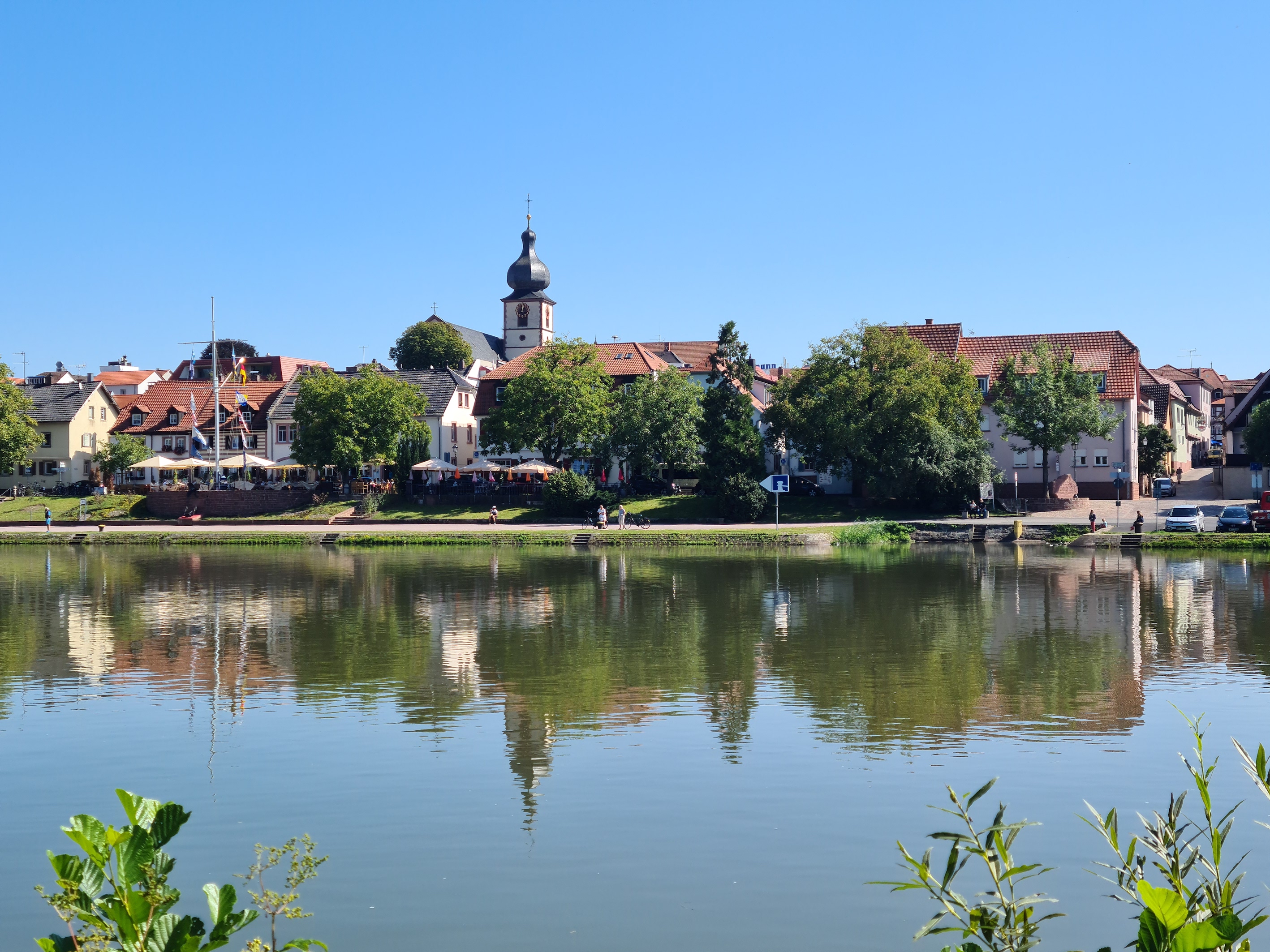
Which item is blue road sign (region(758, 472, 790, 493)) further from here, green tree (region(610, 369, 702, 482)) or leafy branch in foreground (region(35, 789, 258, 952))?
leafy branch in foreground (region(35, 789, 258, 952))

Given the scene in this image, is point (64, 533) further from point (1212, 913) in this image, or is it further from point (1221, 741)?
point (1212, 913)

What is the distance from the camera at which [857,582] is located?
A: 43031 millimetres

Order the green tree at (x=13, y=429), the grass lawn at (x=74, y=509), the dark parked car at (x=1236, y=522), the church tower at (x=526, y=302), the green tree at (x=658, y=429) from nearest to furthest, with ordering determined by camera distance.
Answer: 1. the dark parked car at (x=1236, y=522)
2. the grass lawn at (x=74, y=509)
3. the green tree at (x=658, y=429)
4. the green tree at (x=13, y=429)
5. the church tower at (x=526, y=302)

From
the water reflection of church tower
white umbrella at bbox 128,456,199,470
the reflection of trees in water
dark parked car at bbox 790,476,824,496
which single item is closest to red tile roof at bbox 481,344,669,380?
dark parked car at bbox 790,476,824,496

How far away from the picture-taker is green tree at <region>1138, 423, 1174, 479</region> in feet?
306

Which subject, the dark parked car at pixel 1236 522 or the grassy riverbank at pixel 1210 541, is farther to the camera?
the dark parked car at pixel 1236 522

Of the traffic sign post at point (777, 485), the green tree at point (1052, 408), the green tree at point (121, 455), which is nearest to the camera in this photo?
the traffic sign post at point (777, 485)

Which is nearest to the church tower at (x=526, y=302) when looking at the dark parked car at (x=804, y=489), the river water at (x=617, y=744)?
the dark parked car at (x=804, y=489)

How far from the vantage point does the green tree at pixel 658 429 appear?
84.0m

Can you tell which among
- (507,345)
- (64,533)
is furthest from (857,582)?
(507,345)

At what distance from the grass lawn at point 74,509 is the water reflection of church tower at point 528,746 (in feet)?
230

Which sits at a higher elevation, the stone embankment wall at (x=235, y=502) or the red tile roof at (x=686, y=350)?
the red tile roof at (x=686, y=350)

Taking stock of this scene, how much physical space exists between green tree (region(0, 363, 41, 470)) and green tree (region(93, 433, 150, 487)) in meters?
4.98

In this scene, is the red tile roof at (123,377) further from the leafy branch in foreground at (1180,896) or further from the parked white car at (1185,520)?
the leafy branch in foreground at (1180,896)
